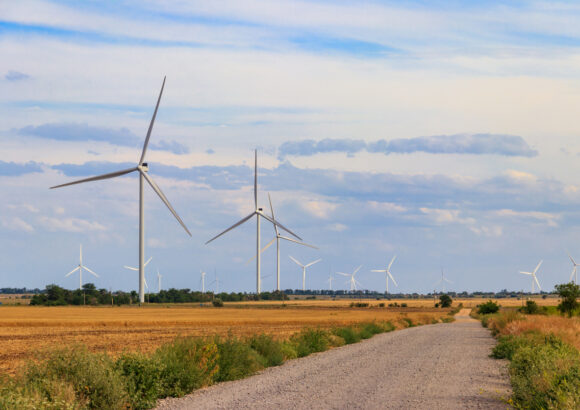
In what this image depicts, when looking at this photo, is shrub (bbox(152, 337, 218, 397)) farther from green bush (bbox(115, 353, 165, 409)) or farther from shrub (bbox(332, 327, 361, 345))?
shrub (bbox(332, 327, 361, 345))

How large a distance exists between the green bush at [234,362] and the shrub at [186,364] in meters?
0.50

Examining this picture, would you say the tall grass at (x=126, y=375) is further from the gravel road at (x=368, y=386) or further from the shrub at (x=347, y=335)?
the shrub at (x=347, y=335)

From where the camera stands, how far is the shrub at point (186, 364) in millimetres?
22922

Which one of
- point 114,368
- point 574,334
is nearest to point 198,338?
point 114,368

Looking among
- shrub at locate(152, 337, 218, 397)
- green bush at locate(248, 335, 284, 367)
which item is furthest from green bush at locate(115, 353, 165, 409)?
green bush at locate(248, 335, 284, 367)

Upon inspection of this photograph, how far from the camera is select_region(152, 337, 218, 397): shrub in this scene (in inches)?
902

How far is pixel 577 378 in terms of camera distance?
664 inches

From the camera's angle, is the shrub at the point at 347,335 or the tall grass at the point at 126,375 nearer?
the tall grass at the point at 126,375

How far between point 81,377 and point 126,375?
351cm

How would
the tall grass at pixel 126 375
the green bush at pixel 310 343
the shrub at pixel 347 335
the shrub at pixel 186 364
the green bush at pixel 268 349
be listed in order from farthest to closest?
1. the shrub at pixel 347 335
2. the green bush at pixel 310 343
3. the green bush at pixel 268 349
4. the shrub at pixel 186 364
5. the tall grass at pixel 126 375

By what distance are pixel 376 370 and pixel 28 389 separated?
15722mm

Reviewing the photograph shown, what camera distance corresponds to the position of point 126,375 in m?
21.3

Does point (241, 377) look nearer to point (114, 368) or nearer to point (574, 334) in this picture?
point (114, 368)

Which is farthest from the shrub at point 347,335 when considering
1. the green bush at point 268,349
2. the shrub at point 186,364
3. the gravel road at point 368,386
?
the shrub at point 186,364
